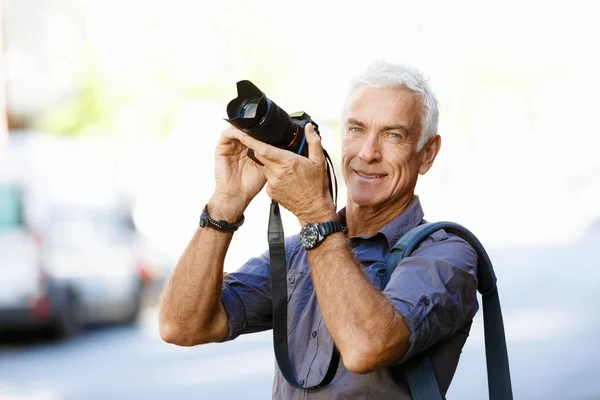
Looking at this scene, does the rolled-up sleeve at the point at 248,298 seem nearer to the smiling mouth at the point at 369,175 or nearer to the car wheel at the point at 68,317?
the smiling mouth at the point at 369,175

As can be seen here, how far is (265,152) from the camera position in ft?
7.05

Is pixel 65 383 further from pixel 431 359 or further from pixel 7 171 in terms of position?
pixel 431 359

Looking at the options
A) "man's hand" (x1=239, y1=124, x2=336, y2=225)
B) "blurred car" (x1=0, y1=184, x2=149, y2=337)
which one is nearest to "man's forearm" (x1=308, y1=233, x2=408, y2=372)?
"man's hand" (x1=239, y1=124, x2=336, y2=225)

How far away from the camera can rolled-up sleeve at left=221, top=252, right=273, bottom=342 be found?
8.38 ft

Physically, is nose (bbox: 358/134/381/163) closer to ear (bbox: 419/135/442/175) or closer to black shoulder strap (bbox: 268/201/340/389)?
ear (bbox: 419/135/442/175)

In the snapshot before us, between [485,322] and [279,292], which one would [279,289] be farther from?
[485,322]

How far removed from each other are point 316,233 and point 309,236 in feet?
0.05

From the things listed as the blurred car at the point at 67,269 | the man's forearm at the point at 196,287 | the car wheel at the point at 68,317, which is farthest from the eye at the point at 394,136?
the car wheel at the point at 68,317

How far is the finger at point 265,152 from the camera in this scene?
2.14 metres

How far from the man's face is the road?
5285 millimetres

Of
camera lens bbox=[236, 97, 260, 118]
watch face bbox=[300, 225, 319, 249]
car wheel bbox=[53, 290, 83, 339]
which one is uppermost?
camera lens bbox=[236, 97, 260, 118]

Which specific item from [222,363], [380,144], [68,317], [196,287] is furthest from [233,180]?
[68,317]

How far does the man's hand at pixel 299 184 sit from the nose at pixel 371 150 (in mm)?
374

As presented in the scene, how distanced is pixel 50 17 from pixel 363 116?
1904 cm
